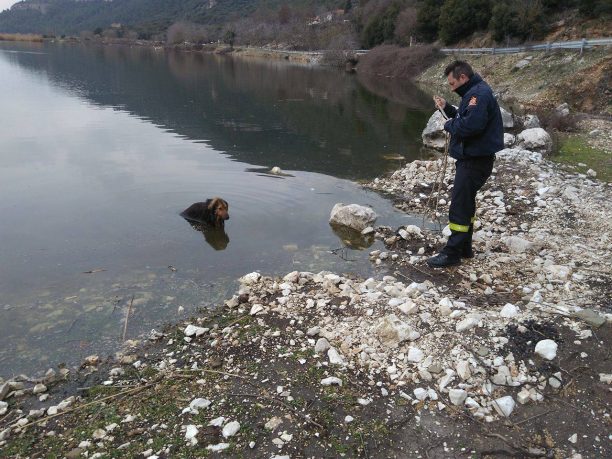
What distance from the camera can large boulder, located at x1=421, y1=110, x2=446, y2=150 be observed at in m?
16.0

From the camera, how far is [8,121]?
19234mm

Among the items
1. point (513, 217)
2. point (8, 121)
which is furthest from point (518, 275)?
point (8, 121)

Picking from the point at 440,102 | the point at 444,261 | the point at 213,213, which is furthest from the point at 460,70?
the point at 213,213

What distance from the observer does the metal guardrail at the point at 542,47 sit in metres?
26.4

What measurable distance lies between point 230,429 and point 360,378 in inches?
48.4

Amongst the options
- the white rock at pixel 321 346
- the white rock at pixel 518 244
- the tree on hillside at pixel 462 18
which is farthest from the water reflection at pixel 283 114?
the tree on hillside at pixel 462 18

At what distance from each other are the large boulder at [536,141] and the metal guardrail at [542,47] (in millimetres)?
16629

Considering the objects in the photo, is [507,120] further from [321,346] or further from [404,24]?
[404,24]

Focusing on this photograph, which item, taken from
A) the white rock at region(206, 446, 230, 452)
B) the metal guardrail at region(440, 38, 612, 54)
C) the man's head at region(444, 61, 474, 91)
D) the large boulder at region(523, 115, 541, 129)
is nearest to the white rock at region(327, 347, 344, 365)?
the white rock at region(206, 446, 230, 452)

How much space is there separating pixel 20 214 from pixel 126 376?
656cm

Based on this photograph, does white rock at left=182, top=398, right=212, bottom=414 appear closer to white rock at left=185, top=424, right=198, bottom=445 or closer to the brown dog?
white rock at left=185, top=424, right=198, bottom=445

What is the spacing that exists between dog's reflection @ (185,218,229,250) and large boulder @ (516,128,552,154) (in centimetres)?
880

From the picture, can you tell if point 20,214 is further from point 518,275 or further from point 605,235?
point 605,235

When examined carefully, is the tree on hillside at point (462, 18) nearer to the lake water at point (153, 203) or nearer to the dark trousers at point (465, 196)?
the lake water at point (153, 203)
